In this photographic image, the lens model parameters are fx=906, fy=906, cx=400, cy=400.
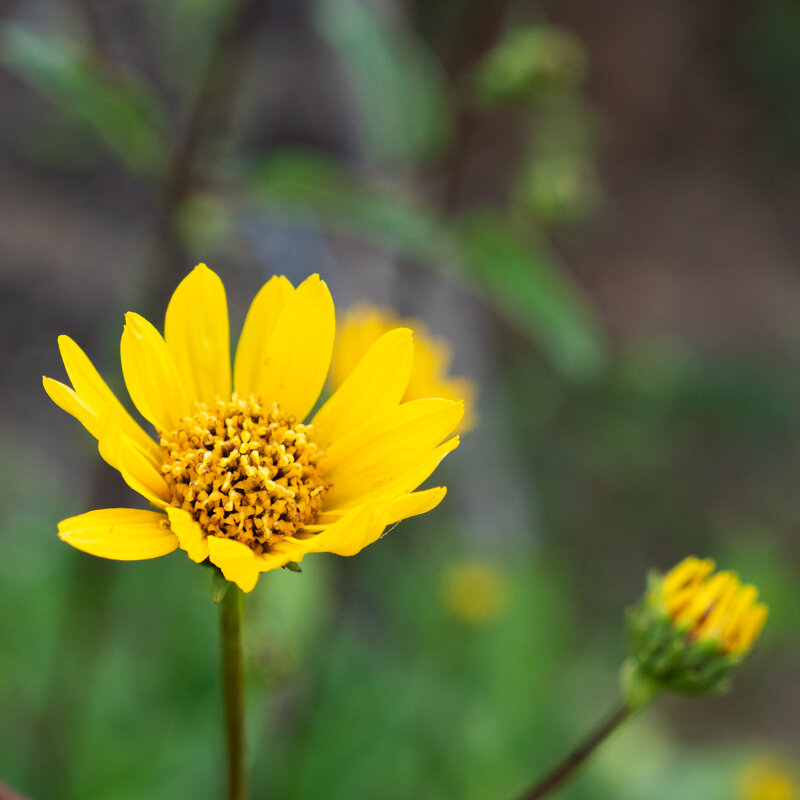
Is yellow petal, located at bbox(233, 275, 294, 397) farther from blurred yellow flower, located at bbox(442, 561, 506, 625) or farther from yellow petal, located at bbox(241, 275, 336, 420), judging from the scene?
blurred yellow flower, located at bbox(442, 561, 506, 625)

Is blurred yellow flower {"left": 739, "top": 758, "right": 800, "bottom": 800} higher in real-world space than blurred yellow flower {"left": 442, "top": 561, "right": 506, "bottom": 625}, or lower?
lower

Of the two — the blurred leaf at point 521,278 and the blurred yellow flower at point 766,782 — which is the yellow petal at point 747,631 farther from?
the blurred yellow flower at point 766,782

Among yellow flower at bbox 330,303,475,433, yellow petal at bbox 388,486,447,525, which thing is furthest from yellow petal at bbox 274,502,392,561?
yellow flower at bbox 330,303,475,433

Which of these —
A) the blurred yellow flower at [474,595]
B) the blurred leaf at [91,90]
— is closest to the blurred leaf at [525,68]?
the blurred leaf at [91,90]

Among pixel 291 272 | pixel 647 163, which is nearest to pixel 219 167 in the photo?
pixel 291 272

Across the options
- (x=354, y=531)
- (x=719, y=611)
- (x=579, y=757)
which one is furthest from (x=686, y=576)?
(x=354, y=531)

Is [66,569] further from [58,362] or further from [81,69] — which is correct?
[81,69]
